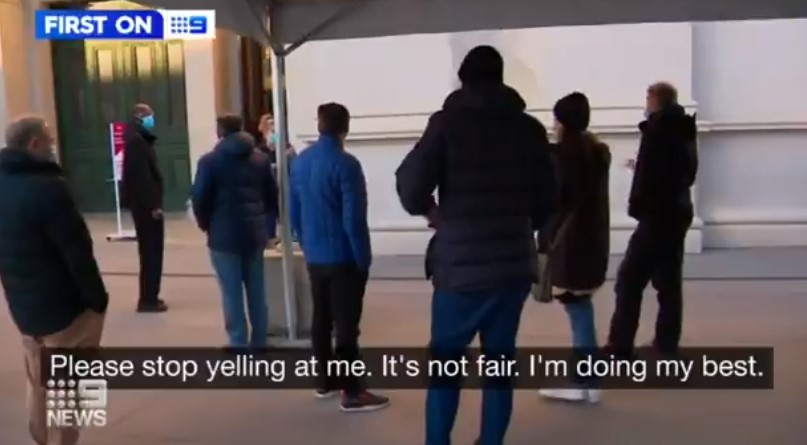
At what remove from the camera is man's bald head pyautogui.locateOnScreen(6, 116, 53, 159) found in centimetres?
424

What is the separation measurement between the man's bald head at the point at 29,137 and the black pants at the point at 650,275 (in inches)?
138

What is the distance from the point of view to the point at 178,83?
1542cm

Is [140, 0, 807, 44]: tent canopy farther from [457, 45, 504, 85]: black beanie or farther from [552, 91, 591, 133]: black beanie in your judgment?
[457, 45, 504, 85]: black beanie

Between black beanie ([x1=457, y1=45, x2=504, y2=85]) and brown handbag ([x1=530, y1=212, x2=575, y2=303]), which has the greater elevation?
black beanie ([x1=457, y1=45, x2=504, y2=85])

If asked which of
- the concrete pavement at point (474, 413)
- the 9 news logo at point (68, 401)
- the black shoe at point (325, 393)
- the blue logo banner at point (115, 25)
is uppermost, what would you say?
the blue logo banner at point (115, 25)

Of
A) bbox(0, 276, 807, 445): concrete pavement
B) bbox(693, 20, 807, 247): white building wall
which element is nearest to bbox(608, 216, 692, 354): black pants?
bbox(0, 276, 807, 445): concrete pavement

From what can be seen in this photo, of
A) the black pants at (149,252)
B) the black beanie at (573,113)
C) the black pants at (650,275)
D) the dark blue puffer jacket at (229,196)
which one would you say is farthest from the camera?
the black pants at (149,252)

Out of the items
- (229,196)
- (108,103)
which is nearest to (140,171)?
(229,196)

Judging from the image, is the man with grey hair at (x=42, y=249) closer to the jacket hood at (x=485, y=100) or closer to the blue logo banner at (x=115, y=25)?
the jacket hood at (x=485, y=100)

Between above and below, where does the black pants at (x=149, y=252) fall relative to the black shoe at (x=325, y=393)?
above

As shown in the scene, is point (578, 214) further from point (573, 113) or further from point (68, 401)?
point (68, 401)

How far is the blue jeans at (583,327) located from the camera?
5.50 meters

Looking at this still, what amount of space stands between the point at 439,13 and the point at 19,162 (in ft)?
9.24

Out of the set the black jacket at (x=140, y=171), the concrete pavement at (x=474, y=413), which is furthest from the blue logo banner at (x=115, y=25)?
the concrete pavement at (x=474, y=413)
